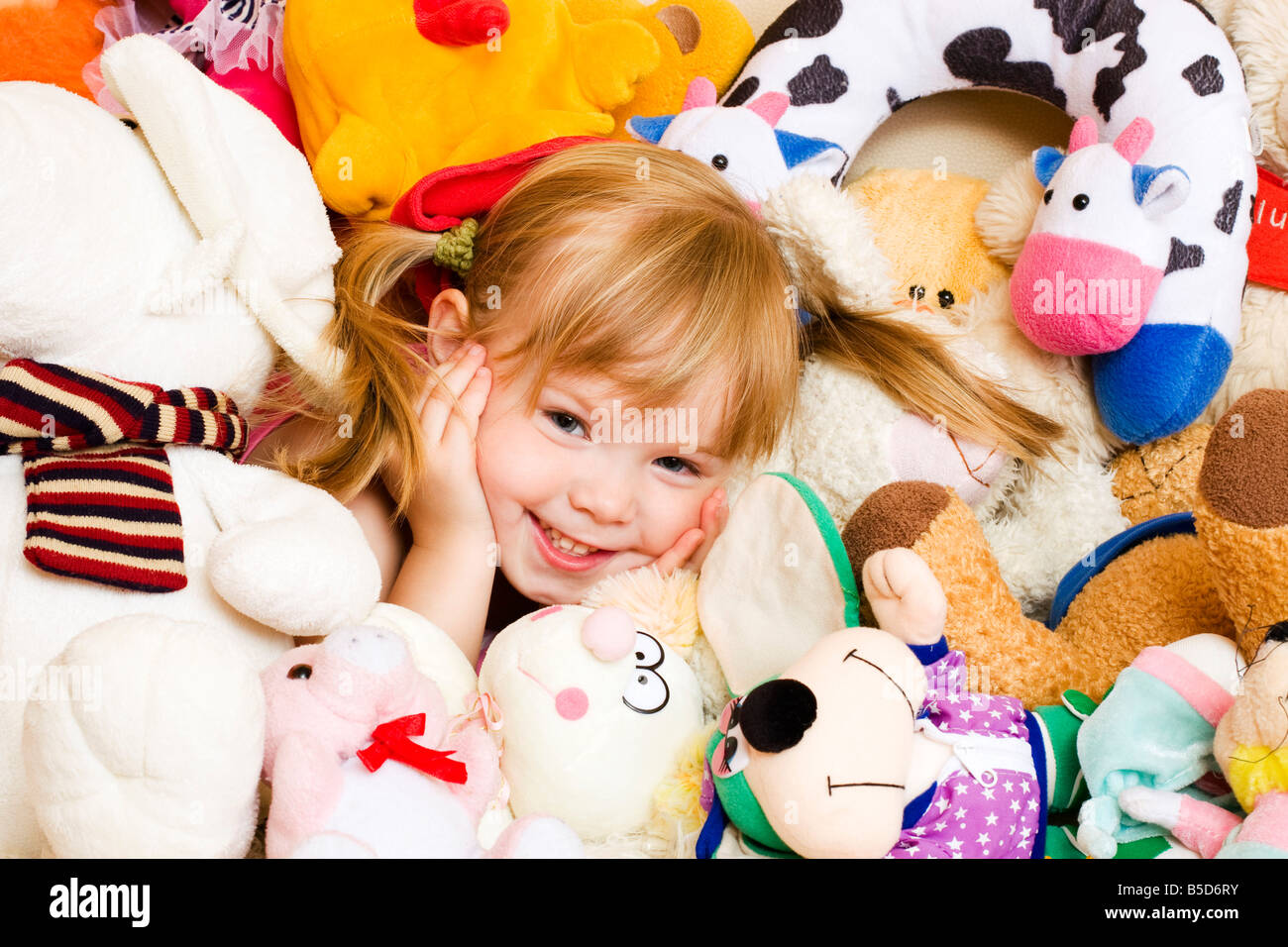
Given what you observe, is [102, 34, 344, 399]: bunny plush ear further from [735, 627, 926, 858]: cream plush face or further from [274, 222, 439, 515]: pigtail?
[735, 627, 926, 858]: cream plush face

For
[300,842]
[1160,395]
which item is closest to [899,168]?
[1160,395]

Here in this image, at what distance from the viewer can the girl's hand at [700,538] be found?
3.64ft

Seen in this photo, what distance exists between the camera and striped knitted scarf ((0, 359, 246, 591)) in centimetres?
73

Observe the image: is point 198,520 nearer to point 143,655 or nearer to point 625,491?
point 143,655

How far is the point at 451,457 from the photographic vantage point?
3.59ft

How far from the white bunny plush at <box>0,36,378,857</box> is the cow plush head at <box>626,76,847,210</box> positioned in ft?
1.49

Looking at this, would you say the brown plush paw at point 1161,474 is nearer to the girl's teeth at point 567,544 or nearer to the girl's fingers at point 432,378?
the girl's teeth at point 567,544

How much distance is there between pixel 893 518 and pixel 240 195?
64cm

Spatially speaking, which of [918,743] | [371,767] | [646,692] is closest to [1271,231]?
[918,743]

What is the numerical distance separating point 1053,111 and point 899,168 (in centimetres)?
21

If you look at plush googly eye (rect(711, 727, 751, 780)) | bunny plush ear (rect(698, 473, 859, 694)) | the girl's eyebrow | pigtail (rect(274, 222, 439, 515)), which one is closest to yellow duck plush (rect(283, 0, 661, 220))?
pigtail (rect(274, 222, 439, 515))

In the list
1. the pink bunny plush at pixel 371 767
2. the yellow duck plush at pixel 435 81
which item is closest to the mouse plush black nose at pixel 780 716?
the pink bunny plush at pixel 371 767

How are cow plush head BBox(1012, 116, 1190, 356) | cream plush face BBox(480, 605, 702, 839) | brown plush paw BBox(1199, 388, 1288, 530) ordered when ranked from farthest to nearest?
1. cow plush head BBox(1012, 116, 1190, 356)
2. cream plush face BBox(480, 605, 702, 839)
3. brown plush paw BBox(1199, 388, 1288, 530)

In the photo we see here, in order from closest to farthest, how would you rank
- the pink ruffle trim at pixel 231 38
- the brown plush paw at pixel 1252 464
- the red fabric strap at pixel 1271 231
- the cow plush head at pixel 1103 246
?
the brown plush paw at pixel 1252 464, the cow plush head at pixel 1103 246, the red fabric strap at pixel 1271 231, the pink ruffle trim at pixel 231 38
